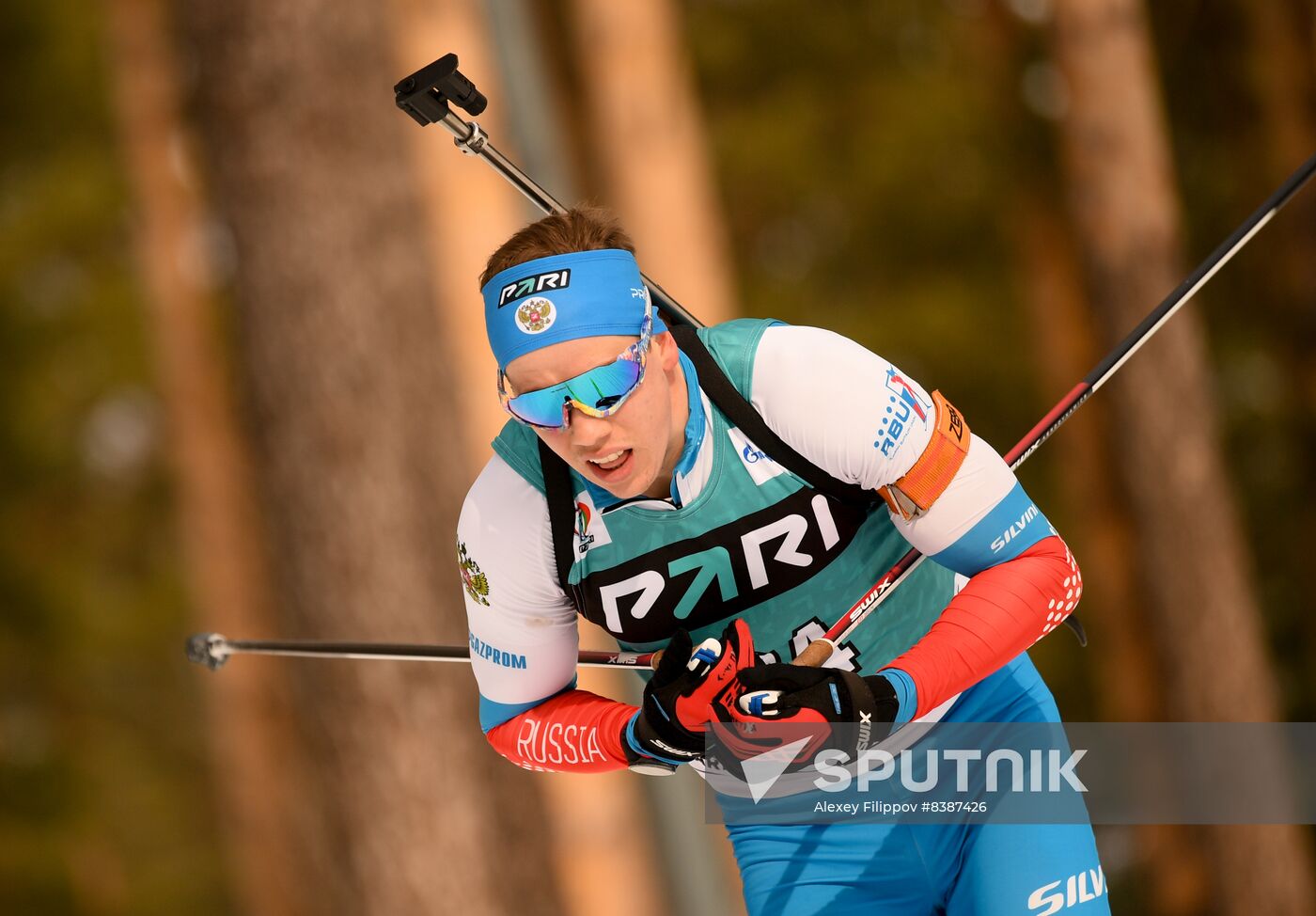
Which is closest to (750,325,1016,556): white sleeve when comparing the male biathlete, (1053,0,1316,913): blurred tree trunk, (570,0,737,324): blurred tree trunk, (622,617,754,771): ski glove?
the male biathlete

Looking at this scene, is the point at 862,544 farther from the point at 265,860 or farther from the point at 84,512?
the point at 84,512

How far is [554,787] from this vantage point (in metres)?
7.81

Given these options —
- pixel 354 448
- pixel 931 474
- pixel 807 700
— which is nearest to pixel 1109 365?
pixel 931 474

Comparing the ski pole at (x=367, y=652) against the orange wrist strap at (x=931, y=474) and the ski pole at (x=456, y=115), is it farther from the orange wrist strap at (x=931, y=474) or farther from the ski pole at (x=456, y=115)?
the ski pole at (x=456, y=115)

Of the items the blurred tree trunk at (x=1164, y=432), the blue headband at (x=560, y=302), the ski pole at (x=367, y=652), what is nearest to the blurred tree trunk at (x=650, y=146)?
the blurred tree trunk at (x=1164, y=432)

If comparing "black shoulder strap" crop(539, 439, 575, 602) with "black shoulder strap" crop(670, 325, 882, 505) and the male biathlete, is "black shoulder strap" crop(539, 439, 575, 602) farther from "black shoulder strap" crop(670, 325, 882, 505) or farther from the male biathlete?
"black shoulder strap" crop(670, 325, 882, 505)

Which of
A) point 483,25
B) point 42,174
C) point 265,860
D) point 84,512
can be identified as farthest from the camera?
point 84,512

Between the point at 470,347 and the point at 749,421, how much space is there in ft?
16.5

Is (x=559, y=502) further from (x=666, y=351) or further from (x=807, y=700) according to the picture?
(x=807, y=700)

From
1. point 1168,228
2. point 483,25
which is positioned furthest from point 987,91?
point 483,25

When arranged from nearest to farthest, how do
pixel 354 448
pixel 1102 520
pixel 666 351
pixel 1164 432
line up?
pixel 666 351, pixel 354 448, pixel 1164 432, pixel 1102 520

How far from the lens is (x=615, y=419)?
105 inches

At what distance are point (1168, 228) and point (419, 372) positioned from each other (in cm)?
604

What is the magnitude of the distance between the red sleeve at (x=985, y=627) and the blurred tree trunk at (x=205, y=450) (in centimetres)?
1027
